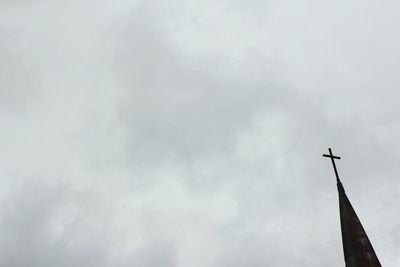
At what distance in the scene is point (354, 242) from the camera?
28.5 metres

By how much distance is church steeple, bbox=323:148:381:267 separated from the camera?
90.9ft

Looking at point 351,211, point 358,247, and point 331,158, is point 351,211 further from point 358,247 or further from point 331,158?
point 331,158

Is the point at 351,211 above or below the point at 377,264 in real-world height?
above

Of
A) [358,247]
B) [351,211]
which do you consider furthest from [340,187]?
[358,247]

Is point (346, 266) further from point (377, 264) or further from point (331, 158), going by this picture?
point (331, 158)

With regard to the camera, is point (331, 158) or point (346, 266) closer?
point (346, 266)

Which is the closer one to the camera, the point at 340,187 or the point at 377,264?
the point at 377,264

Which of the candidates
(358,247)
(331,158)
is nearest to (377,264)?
(358,247)

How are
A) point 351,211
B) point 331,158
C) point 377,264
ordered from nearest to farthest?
point 377,264, point 351,211, point 331,158

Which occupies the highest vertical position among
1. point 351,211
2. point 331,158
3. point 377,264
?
point 331,158

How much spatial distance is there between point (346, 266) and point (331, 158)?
7185mm

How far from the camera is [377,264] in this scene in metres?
27.6

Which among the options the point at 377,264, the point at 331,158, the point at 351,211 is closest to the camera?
the point at 377,264

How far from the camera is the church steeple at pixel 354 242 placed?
27.7m
